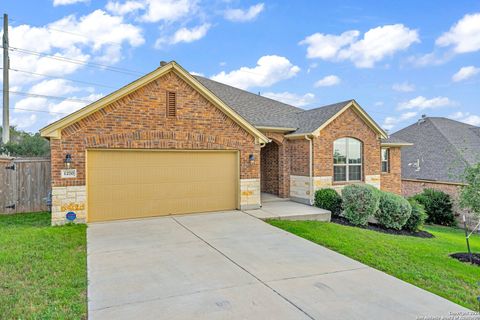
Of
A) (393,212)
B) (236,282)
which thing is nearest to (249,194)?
(393,212)

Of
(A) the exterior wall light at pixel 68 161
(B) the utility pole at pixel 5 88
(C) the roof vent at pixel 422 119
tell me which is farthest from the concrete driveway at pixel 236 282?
(C) the roof vent at pixel 422 119

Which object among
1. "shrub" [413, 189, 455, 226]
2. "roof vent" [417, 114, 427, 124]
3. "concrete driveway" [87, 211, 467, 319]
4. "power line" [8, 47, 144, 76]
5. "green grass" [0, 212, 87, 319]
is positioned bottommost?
"shrub" [413, 189, 455, 226]

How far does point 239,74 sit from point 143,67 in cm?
907

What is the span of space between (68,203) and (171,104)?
4291 millimetres

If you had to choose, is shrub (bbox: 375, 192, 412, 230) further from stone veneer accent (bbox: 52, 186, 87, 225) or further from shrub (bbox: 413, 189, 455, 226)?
stone veneer accent (bbox: 52, 186, 87, 225)

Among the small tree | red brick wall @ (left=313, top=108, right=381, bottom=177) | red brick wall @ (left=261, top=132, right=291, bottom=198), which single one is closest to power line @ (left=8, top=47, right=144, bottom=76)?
red brick wall @ (left=261, top=132, right=291, bottom=198)

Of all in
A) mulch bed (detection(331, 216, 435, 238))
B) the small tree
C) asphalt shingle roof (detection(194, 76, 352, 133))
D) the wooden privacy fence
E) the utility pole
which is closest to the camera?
the small tree

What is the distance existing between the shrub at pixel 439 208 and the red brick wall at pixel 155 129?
10842 mm

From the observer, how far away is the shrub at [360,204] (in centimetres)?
1066

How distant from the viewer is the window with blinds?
9891 millimetres

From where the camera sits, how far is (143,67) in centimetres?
2517

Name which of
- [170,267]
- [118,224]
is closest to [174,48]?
[118,224]

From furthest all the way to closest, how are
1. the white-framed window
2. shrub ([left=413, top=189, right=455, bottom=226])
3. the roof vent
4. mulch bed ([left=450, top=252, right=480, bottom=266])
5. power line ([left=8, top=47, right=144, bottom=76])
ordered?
the roof vent < power line ([left=8, top=47, right=144, bottom=76]) < the white-framed window < shrub ([left=413, top=189, right=455, bottom=226]) < mulch bed ([left=450, top=252, right=480, bottom=266])

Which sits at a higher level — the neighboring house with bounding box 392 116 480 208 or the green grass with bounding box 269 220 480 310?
the neighboring house with bounding box 392 116 480 208
